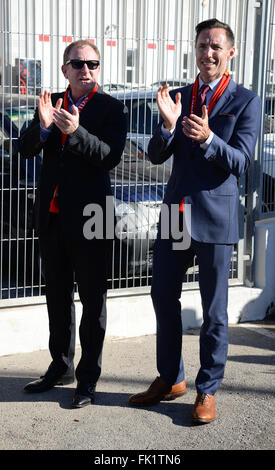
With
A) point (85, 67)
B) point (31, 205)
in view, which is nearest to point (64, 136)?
point (85, 67)

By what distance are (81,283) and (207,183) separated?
989 mm

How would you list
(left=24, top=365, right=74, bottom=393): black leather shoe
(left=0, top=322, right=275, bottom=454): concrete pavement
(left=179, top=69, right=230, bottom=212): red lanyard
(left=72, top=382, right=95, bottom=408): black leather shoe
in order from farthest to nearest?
(left=24, top=365, right=74, bottom=393): black leather shoe → (left=72, top=382, right=95, bottom=408): black leather shoe → (left=179, top=69, right=230, bottom=212): red lanyard → (left=0, top=322, right=275, bottom=454): concrete pavement

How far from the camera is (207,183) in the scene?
4.27 meters

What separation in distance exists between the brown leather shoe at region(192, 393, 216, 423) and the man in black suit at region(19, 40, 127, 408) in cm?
67

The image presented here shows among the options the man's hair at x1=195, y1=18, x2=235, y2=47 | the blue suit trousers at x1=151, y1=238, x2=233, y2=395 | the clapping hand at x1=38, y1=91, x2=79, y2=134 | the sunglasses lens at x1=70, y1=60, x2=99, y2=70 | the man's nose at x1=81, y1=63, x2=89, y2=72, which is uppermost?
the man's hair at x1=195, y1=18, x2=235, y2=47

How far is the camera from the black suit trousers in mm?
4500

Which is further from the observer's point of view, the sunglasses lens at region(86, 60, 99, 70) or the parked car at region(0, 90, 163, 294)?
the parked car at region(0, 90, 163, 294)

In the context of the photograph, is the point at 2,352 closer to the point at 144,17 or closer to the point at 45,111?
the point at 45,111

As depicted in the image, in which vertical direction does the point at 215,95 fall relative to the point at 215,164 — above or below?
above

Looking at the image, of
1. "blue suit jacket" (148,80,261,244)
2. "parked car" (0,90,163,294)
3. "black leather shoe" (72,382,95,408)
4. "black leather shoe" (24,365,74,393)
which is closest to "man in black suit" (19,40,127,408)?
"black leather shoe" (72,382,95,408)

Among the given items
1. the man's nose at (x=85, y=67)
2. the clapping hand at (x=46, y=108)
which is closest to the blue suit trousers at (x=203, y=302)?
the clapping hand at (x=46, y=108)

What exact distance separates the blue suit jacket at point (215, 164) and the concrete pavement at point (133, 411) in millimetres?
1071

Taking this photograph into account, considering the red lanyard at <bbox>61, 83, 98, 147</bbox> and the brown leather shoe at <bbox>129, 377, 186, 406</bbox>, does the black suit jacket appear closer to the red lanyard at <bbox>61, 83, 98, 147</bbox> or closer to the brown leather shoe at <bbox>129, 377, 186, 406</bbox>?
the red lanyard at <bbox>61, 83, 98, 147</bbox>

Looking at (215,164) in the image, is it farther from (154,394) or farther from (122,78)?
(122,78)
